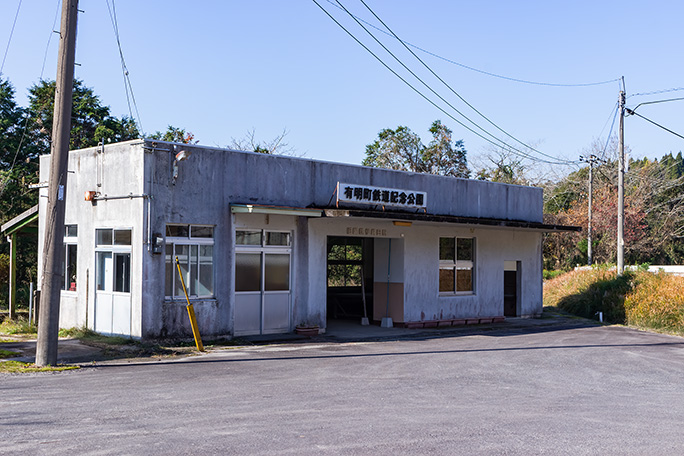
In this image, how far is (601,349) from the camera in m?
17.0

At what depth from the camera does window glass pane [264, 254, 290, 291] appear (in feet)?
57.1

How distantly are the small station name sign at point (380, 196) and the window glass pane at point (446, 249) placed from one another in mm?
1901

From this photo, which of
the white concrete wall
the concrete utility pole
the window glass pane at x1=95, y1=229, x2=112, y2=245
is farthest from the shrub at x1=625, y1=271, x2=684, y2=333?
the concrete utility pole

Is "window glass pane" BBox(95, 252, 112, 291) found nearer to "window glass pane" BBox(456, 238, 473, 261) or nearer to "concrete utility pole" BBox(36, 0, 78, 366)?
"concrete utility pole" BBox(36, 0, 78, 366)

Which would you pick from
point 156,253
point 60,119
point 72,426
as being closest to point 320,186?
point 156,253

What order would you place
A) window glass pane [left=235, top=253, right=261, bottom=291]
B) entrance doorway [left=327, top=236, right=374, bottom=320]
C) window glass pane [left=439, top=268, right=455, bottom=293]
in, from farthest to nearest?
1. entrance doorway [left=327, top=236, right=374, bottom=320]
2. window glass pane [left=439, top=268, right=455, bottom=293]
3. window glass pane [left=235, top=253, right=261, bottom=291]

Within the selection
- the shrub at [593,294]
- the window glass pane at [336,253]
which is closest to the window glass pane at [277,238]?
the window glass pane at [336,253]

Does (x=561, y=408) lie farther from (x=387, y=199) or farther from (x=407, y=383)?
(x=387, y=199)

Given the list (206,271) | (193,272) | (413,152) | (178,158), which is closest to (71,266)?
(193,272)

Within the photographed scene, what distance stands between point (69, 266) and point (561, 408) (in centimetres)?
1299

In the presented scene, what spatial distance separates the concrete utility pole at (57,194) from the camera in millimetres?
11977

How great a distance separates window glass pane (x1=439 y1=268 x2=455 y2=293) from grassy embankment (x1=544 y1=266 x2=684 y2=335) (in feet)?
21.6

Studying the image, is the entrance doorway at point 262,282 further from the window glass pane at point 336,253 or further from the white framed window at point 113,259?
the window glass pane at point 336,253

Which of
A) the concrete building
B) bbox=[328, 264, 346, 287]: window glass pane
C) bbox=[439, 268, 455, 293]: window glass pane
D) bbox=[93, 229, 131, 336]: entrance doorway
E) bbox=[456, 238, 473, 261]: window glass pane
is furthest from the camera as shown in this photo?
bbox=[328, 264, 346, 287]: window glass pane
